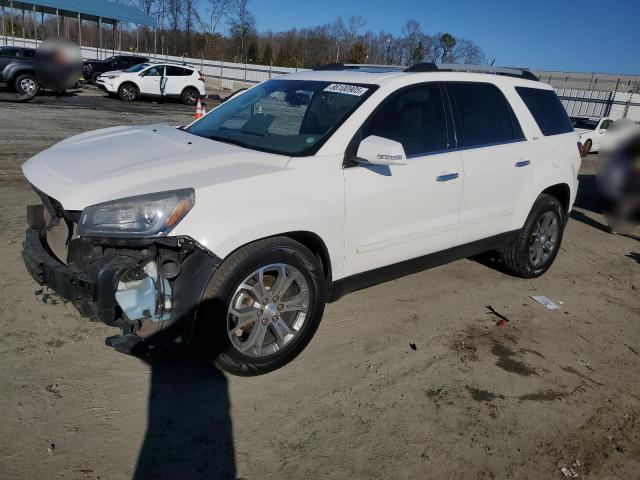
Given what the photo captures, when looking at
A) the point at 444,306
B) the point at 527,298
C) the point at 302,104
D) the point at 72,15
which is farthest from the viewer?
the point at 72,15

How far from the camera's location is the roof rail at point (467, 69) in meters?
4.18

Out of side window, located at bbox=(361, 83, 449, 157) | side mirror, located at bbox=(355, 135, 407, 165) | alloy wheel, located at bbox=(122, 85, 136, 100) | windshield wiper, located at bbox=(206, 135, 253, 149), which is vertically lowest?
alloy wheel, located at bbox=(122, 85, 136, 100)

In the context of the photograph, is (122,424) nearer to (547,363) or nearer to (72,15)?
(547,363)

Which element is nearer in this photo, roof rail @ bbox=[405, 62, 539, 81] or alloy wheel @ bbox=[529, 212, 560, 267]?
roof rail @ bbox=[405, 62, 539, 81]

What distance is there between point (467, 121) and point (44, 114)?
1394 centimetres

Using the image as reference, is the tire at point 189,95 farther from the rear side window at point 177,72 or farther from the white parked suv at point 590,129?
the white parked suv at point 590,129

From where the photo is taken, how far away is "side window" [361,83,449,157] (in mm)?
3689

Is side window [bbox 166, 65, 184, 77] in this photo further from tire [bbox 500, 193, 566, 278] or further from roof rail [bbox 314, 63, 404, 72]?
tire [bbox 500, 193, 566, 278]

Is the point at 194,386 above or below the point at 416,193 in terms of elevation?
below

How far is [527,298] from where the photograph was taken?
492 centimetres

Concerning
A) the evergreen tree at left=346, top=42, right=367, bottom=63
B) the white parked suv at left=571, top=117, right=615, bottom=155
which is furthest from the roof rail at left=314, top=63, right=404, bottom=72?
the evergreen tree at left=346, top=42, right=367, bottom=63

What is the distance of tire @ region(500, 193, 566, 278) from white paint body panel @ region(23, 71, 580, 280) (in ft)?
1.06

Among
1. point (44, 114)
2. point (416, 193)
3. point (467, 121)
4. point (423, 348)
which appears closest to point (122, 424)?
point (423, 348)

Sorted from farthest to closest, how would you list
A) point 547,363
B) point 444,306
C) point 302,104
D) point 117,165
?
point 444,306
point 302,104
point 547,363
point 117,165
